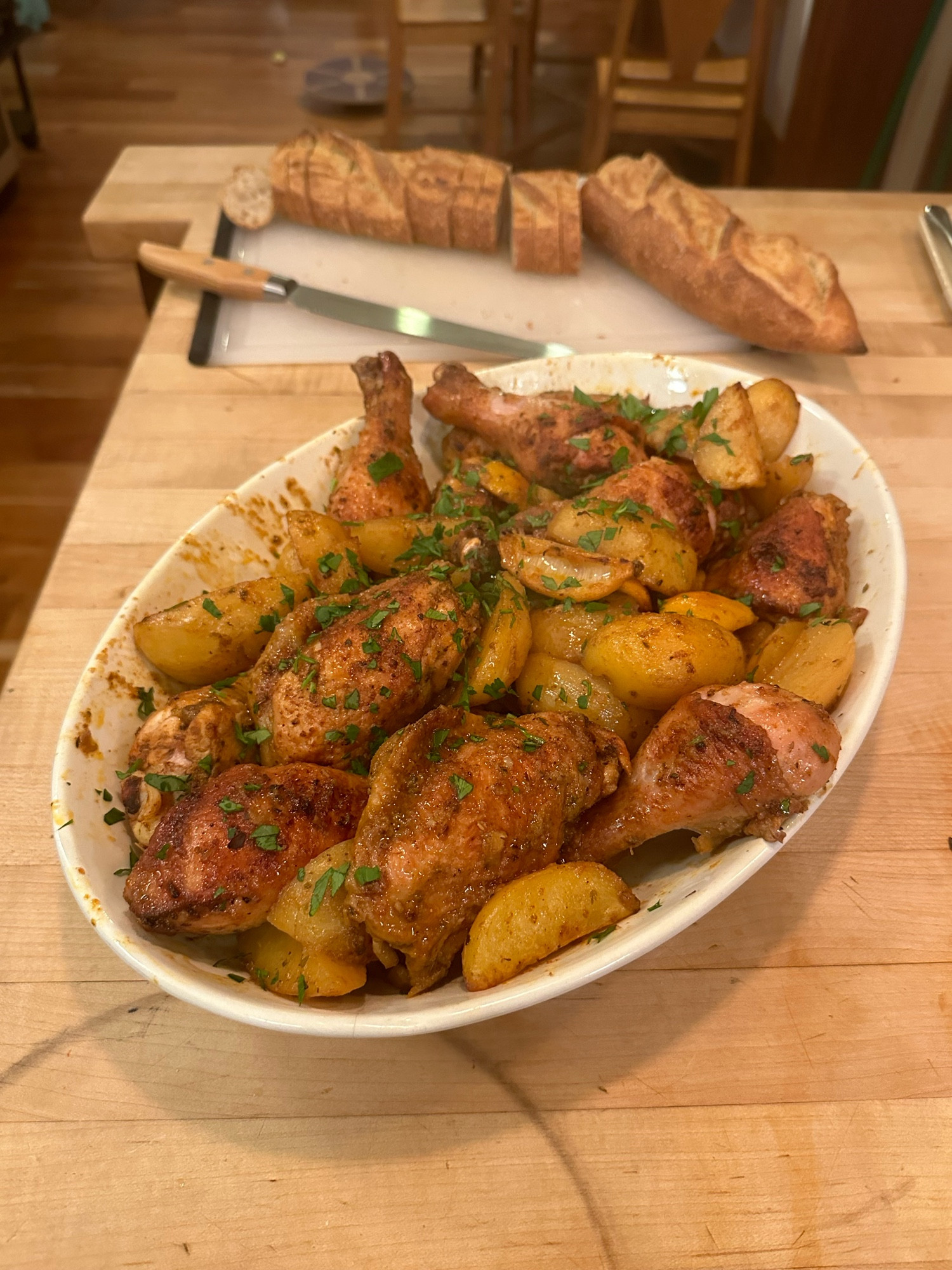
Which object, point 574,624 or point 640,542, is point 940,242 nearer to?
point 640,542

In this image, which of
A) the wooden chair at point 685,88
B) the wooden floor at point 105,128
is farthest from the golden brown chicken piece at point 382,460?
the wooden chair at point 685,88

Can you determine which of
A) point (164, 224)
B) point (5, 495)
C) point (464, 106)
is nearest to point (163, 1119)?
point (164, 224)

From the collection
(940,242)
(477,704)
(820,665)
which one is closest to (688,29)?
(940,242)

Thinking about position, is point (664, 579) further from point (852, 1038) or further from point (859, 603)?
point (852, 1038)

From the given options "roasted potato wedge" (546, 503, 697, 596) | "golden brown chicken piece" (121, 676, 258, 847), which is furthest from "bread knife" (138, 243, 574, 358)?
"golden brown chicken piece" (121, 676, 258, 847)

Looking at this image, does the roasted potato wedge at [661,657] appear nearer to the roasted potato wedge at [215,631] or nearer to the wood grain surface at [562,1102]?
the wood grain surface at [562,1102]
